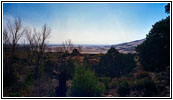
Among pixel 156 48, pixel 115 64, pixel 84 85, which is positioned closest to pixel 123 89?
pixel 84 85

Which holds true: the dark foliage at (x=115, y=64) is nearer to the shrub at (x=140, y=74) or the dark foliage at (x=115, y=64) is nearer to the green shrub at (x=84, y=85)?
the shrub at (x=140, y=74)

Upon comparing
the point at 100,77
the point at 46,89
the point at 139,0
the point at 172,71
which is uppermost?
the point at 139,0

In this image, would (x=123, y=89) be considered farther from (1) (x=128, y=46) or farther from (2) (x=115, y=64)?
(1) (x=128, y=46)

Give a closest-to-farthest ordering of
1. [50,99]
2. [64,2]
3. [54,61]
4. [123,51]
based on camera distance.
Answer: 1. [50,99]
2. [64,2]
3. [54,61]
4. [123,51]

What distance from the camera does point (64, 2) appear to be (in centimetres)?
394

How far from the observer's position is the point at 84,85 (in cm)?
437

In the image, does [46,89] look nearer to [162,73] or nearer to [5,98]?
[5,98]

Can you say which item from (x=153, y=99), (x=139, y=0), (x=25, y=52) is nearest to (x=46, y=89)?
(x=25, y=52)

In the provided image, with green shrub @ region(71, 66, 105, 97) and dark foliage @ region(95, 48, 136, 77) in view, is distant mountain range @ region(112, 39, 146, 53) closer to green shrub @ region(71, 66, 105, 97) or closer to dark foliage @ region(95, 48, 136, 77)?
dark foliage @ region(95, 48, 136, 77)

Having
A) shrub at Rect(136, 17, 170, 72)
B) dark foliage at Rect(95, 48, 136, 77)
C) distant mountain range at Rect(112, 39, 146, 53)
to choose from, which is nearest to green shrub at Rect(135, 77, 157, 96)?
shrub at Rect(136, 17, 170, 72)

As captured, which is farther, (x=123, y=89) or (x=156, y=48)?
(x=156, y=48)

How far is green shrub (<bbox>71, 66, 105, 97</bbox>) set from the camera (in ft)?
13.6

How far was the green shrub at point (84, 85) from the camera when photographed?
415 cm

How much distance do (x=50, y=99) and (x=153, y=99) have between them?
9.49 feet
